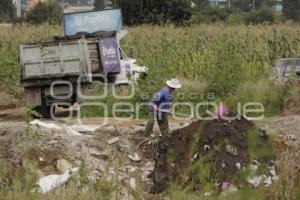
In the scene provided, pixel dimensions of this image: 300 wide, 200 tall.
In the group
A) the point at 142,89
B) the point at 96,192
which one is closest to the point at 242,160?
the point at 96,192

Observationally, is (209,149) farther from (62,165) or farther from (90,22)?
(90,22)

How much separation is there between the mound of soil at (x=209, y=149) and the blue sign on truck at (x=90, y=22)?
13.0 m

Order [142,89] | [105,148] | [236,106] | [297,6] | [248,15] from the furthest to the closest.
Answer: [297,6] → [248,15] → [142,89] → [236,106] → [105,148]

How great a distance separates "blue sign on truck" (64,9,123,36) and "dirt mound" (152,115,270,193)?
12955 mm

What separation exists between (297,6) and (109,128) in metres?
44.5

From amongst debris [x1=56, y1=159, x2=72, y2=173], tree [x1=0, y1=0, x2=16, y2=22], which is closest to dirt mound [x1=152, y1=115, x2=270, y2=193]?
debris [x1=56, y1=159, x2=72, y2=173]

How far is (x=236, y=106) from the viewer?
16.6 metres

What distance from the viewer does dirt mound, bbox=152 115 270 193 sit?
29.5 ft

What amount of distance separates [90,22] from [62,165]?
13.7 m

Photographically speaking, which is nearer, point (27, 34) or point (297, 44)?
point (297, 44)

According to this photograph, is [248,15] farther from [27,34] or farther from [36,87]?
[36,87]

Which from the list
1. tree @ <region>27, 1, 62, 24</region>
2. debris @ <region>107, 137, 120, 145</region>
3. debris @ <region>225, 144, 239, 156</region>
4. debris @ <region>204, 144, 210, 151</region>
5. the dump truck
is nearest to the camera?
debris @ <region>204, 144, 210, 151</region>

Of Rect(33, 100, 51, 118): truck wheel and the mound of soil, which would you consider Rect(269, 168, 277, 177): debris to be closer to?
Result: the mound of soil

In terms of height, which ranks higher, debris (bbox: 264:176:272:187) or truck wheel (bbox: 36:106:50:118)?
debris (bbox: 264:176:272:187)
